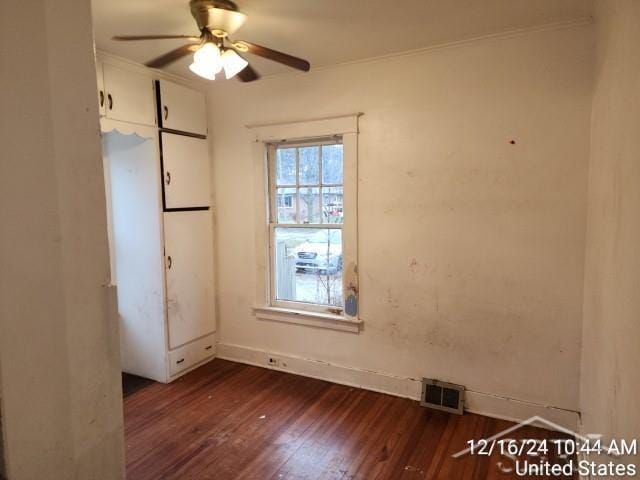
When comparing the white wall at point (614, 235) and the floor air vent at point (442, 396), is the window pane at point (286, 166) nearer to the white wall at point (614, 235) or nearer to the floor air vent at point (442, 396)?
the floor air vent at point (442, 396)

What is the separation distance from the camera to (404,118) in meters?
2.88

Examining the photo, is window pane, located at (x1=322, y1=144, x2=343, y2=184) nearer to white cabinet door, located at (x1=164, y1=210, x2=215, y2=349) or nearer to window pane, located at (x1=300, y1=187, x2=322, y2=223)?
window pane, located at (x1=300, y1=187, x2=322, y2=223)

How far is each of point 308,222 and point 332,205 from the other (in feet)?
0.91

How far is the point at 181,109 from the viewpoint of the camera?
10.9 ft

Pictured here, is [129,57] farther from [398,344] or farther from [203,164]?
[398,344]

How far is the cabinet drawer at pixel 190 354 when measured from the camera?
10.9 ft

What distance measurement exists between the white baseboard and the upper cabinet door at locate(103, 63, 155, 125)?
2.18 m

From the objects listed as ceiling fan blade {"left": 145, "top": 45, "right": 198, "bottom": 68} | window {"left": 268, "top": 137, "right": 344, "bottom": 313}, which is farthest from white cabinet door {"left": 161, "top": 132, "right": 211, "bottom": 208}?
ceiling fan blade {"left": 145, "top": 45, "right": 198, "bottom": 68}

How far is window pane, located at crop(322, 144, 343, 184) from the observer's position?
10.6 feet

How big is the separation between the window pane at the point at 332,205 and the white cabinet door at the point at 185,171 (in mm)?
1128

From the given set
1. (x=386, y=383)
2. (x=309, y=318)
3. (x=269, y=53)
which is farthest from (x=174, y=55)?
(x=386, y=383)

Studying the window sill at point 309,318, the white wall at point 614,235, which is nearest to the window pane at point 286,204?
the window sill at point 309,318

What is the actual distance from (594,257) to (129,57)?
10.7 feet

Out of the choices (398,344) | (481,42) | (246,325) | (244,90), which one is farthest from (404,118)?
(246,325)
